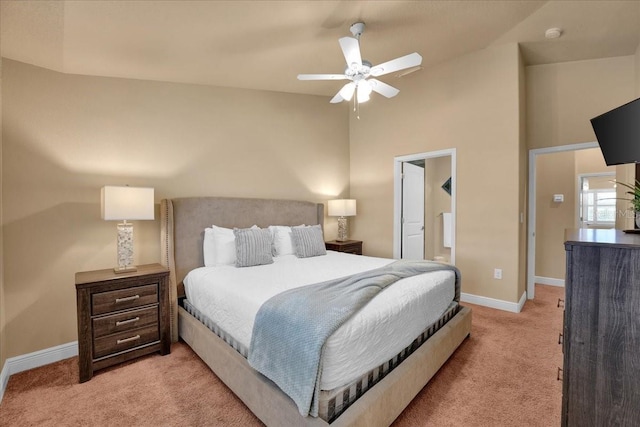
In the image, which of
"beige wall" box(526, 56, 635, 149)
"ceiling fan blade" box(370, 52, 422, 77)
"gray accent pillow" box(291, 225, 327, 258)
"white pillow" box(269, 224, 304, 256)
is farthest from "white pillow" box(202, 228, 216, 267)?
"beige wall" box(526, 56, 635, 149)

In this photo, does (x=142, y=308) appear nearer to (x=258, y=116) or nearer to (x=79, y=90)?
(x=79, y=90)

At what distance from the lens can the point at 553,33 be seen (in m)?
3.15

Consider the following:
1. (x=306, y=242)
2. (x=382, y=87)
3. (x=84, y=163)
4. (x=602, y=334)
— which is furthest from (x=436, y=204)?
(x=84, y=163)

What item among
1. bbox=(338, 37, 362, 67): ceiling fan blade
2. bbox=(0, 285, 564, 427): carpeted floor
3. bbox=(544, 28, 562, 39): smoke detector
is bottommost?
bbox=(0, 285, 564, 427): carpeted floor

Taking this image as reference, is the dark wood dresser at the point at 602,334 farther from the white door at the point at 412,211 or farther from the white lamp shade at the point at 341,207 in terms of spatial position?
the white door at the point at 412,211

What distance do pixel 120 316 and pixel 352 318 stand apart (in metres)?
2.01

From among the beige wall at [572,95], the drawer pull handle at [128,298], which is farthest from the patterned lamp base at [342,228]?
the drawer pull handle at [128,298]

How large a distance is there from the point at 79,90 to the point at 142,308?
205 centimetres

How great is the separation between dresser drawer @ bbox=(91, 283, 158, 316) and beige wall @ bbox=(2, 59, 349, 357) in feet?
1.83

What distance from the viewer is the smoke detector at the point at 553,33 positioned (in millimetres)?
3107

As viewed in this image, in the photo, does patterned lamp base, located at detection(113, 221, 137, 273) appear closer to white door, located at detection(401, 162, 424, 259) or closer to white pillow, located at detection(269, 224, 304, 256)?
white pillow, located at detection(269, 224, 304, 256)

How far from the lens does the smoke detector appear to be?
311 cm

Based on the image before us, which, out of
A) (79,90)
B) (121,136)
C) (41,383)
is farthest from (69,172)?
(41,383)

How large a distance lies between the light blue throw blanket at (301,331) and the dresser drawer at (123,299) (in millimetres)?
1350
